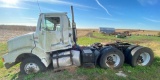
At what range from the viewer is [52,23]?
305 inches

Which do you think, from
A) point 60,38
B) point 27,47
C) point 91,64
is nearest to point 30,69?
point 27,47

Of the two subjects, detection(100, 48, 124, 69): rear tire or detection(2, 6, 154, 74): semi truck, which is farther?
detection(100, 48, 124, 69): rear tire

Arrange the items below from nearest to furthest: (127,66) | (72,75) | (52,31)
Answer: (72,75)
(52,31)
(127,66)

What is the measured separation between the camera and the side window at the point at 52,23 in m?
7.71

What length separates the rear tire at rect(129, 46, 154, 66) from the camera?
8.26 meters

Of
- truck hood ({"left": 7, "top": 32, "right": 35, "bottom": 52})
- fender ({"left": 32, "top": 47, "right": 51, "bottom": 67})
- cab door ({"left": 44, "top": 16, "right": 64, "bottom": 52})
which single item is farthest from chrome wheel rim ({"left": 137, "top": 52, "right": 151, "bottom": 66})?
truck hood ({"left": 7, "top": 32, "right": 35, "bottom": 52})

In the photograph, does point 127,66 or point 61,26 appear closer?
point 61,26

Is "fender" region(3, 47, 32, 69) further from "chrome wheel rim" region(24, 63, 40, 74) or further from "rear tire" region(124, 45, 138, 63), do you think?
"rear tire" region(124, 45, 138, 63)

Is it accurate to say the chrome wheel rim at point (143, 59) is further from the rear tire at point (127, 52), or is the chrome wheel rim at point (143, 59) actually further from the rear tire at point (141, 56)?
the rear tire at point (127, 52)

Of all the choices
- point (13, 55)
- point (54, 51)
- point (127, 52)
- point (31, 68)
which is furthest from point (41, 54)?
point (127, 52)

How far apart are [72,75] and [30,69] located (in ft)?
6.86

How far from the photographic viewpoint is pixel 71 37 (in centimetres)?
815

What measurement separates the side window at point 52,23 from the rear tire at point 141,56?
3741mm

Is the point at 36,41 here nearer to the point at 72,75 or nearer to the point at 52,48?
the point at 52,48
